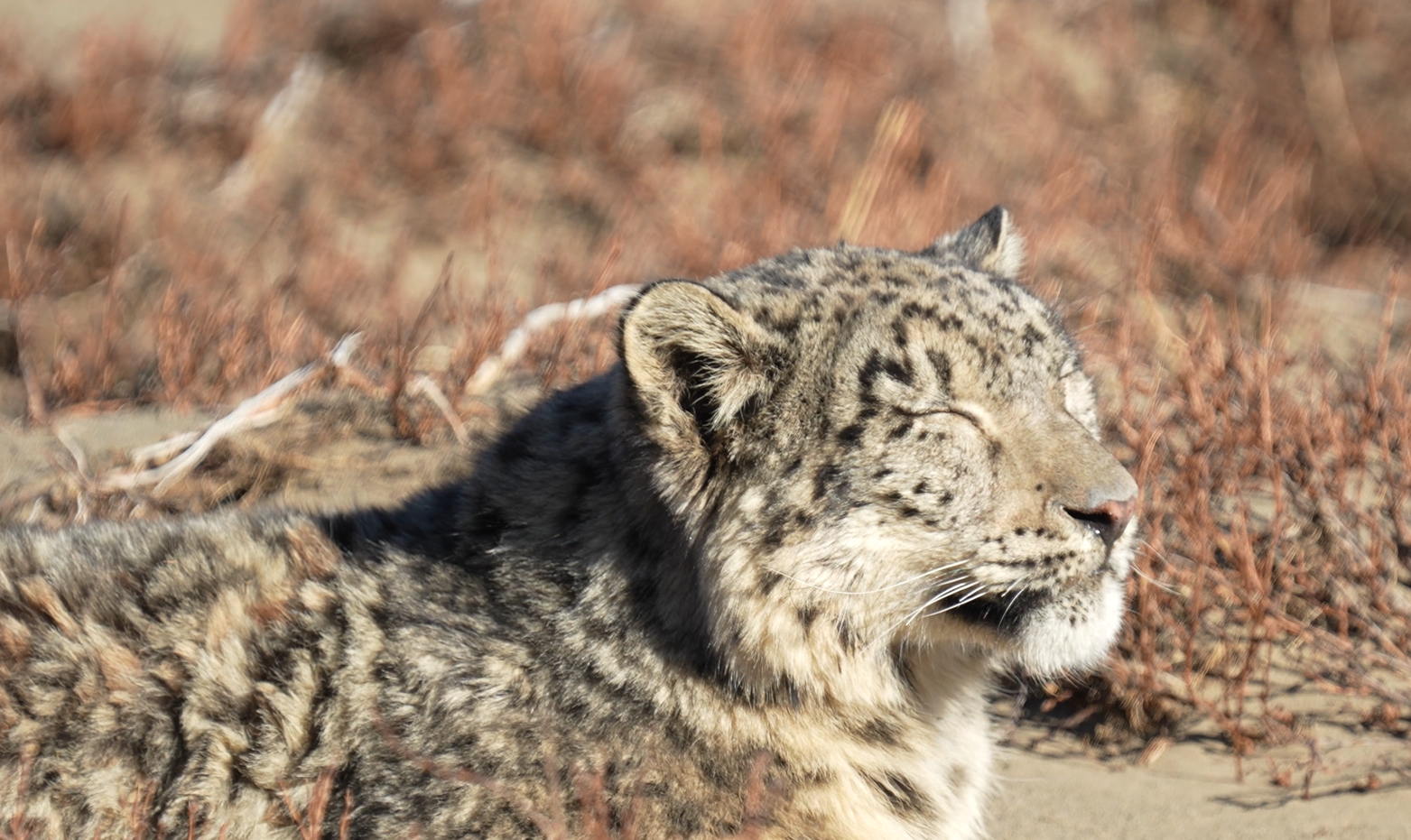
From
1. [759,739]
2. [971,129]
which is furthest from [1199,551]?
[971,129]

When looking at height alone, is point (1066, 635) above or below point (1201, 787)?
above

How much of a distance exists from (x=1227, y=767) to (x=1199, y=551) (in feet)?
2.38

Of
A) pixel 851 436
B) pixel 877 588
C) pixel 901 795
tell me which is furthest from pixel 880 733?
pixel 851 436

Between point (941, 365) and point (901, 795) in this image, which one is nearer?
point (941, 365)

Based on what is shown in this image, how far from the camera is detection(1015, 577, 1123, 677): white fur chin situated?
3244mm

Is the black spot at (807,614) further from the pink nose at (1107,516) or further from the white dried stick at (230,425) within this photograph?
the white dried stick at (230,425)

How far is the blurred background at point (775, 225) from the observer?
184 inches

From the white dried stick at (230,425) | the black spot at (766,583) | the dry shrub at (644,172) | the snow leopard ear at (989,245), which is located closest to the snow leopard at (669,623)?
the black spot at (766,583)

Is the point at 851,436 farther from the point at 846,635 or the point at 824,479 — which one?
the point at 846,635

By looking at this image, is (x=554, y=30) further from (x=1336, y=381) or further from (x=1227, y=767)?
(x=1227, y=767)

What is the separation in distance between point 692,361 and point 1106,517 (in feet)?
3.56

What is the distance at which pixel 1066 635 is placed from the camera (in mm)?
3273

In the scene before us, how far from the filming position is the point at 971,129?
9469 mm

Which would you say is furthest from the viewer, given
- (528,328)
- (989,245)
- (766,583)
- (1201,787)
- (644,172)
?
(644,172)
